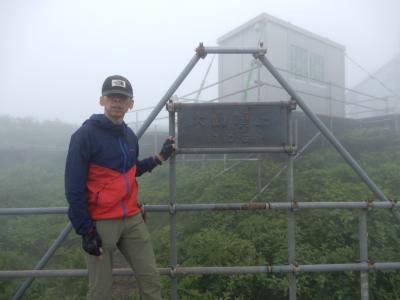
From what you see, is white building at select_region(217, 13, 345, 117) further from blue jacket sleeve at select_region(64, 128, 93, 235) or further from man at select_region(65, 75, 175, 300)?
blue jacket sleeve at select_region(64, 128, 93, 235)

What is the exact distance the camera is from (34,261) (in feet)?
17.5

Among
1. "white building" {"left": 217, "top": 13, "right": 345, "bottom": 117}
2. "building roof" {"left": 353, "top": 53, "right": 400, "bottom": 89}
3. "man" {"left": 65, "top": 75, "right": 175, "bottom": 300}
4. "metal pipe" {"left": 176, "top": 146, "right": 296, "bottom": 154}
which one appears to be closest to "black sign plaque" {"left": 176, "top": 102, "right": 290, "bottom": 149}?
"metal pipe" {"left": 176, "top": 146, "right": 296, "bottom": 154}

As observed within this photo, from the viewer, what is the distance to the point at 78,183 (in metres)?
2.34

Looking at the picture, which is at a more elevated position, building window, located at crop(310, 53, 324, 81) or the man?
building window, located at crop(310, 53, 324, 81)

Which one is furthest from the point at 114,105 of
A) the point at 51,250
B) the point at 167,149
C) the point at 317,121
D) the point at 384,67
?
the point at 384,67

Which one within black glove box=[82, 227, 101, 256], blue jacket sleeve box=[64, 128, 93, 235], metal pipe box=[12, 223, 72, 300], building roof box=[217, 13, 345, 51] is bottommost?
metal pipe box=[12, 223, 72, 300]

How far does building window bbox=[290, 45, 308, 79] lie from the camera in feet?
34.7

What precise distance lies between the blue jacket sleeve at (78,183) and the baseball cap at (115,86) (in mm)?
405

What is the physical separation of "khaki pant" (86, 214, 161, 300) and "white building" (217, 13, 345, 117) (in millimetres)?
7259

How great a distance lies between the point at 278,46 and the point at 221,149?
8.15 metres

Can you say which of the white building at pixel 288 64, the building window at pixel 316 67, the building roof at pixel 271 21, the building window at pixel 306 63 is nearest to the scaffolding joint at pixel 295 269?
the white building at pixel 288 64

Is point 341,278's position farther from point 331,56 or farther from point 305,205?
point 331,56

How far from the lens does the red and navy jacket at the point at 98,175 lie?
2.34 metres

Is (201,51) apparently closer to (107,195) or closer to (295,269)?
(107,195)
